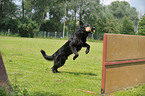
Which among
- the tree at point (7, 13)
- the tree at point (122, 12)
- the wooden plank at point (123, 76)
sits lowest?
the wooden plank at point (123, 76)

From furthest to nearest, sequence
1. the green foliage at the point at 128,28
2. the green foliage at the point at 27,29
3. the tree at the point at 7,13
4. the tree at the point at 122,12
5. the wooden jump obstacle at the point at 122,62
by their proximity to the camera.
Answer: the tree at the point at 122,12 → the green foliage at the point at 128,28 → the tree at the point at 7,13 → the green foliage at the point at 27,29 → the wooden jump obstacle at the point at 122,62

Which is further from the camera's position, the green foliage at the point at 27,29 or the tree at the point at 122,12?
the tree at the point at 122,12

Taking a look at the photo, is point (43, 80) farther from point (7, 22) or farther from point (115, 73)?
point (7, 22)

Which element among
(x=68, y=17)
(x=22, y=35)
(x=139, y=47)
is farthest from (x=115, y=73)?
(x=68, y=17)

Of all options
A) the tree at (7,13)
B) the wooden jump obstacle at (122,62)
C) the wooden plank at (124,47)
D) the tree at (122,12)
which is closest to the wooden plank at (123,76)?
the wooden jump obstacle at (122,62)

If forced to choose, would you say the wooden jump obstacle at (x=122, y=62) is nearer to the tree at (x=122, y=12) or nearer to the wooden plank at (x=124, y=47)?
the wooden plank at (x=124, y=47)

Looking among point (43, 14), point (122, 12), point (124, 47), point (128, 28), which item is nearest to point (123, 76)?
point (124, 47)

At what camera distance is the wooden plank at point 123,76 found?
3.80m

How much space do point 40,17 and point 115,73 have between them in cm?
5582

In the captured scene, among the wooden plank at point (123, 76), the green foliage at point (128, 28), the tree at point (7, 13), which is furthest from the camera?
the green foliage at point (128, 28)

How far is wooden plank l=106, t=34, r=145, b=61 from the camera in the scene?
371 centimetres

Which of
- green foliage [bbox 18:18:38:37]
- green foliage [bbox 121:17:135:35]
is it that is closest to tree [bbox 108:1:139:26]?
green foliage [bbox 121:17:135:35]

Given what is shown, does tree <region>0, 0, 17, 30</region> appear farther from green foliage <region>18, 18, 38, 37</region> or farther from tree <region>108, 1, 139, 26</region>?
tree <region>108, 1, 139, 26</region>

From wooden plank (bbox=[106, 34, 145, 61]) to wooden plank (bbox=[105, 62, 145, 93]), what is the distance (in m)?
0.21
